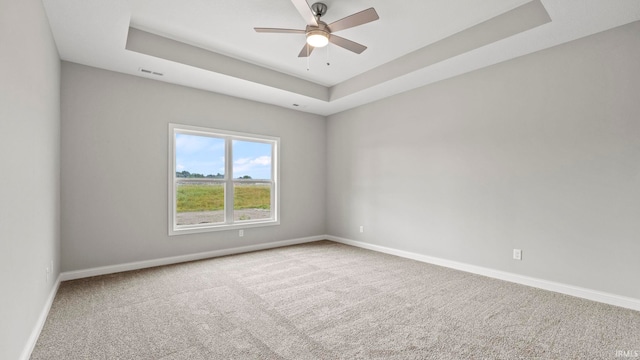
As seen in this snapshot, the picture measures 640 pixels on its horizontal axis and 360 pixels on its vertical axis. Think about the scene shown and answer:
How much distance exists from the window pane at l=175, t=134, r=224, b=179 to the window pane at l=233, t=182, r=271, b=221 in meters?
0.45

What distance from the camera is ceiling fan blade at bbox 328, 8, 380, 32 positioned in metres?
2.46

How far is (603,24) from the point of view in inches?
109

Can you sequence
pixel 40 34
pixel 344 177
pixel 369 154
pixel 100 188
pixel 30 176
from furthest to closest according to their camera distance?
pixel 344 177 < pixel 369 154 < pixel 100 188 < pixel 40 34 < pixel 30 176

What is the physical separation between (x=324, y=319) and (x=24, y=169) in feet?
8.12

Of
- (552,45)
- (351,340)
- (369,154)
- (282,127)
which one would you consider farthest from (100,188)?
(552,45)

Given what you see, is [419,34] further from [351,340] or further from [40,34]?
[40,34]

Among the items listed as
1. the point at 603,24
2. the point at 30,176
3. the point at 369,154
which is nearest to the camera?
the point at 30,176

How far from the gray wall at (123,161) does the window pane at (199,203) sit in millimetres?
252

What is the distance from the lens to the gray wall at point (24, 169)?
1.58 meters

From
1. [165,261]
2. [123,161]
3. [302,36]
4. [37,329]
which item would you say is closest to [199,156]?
[123,161]

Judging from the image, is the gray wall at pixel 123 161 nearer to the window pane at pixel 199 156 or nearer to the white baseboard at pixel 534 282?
the window pane at pixel 199 156

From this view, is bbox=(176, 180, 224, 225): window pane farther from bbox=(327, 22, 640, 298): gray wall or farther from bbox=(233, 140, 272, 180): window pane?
bbox=(327, 22, 640, 298): gray wall

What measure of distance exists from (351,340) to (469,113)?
3.27m

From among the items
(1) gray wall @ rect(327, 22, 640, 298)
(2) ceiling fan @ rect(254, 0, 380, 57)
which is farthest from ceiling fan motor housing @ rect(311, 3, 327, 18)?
(1) gray wall @ rect(327, 22, 640, 298)
